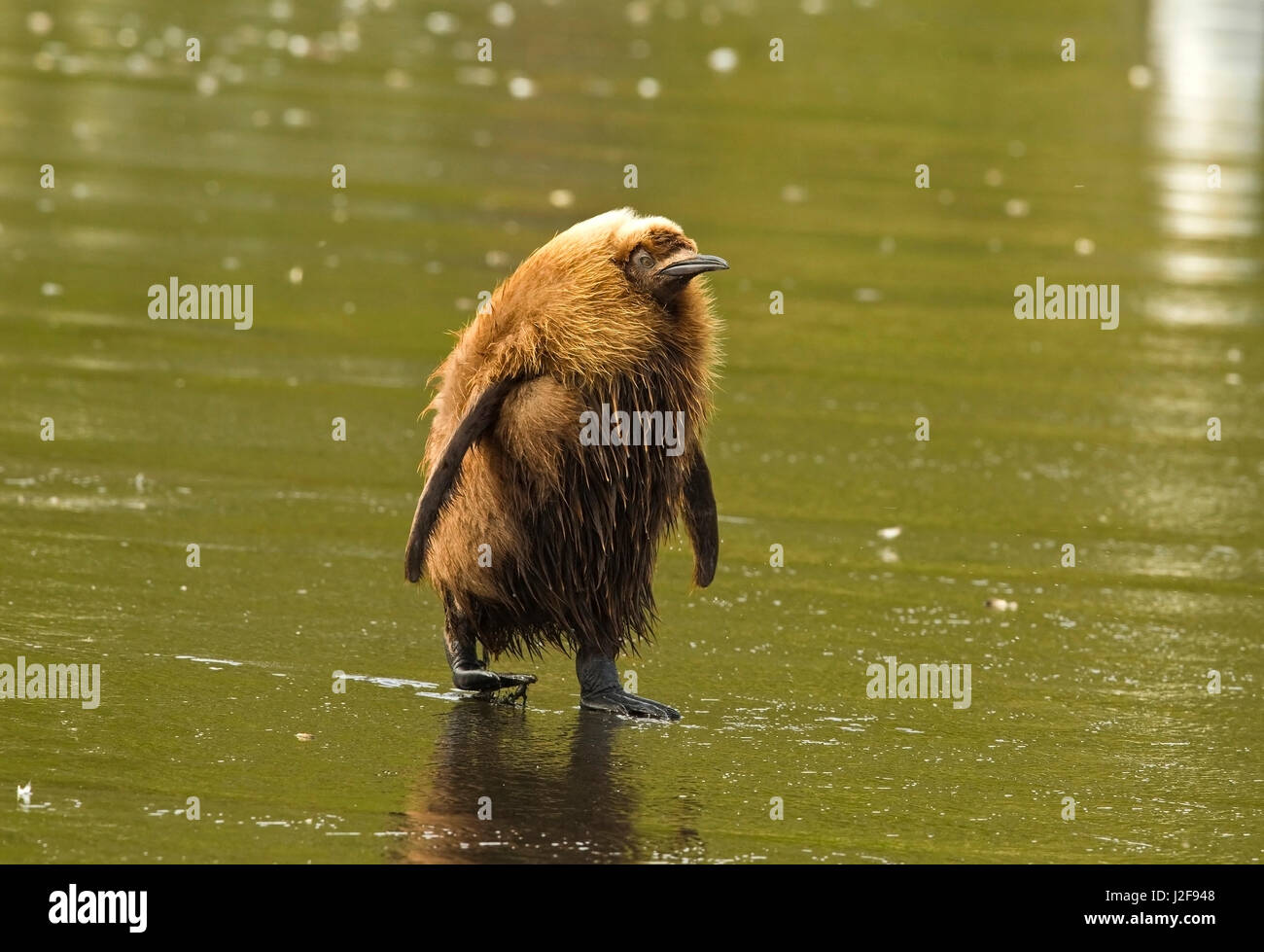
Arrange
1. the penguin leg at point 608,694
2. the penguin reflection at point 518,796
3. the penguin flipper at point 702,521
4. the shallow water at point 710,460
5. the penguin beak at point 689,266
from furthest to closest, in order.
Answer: the penguin flipper at point 702,521 → the penguin leg at point 608,694 → the penguin beak at point 689,266 → the shallow water at point 710,460 → the penguin reflection at point 518,796

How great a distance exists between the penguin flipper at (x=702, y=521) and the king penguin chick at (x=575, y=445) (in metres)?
0.19

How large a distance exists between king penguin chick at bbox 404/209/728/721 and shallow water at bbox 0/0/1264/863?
0.30m

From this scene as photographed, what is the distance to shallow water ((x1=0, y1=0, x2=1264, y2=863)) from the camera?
5.47 metres

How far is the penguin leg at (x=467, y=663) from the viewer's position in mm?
6086

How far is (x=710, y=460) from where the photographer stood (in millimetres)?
8688

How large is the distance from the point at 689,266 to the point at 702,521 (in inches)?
35.7

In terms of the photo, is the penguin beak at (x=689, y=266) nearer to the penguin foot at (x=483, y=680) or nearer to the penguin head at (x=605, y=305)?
the penguin head at (x=605, y=305)

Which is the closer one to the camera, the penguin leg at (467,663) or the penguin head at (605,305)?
the penguin head at (605,305)

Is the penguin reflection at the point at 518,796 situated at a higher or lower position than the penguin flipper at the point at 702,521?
lower

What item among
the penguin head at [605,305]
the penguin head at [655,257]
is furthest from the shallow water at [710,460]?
the penguin head at [655,257]

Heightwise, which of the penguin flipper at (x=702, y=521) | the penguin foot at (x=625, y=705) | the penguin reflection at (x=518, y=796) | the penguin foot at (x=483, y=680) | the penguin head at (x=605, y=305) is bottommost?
the penguin reflection at (x=518, y=796)

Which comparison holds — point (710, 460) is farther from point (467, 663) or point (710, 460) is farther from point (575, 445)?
point (575, 445)

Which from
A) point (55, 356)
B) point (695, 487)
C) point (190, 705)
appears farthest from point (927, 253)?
point (190, 705)

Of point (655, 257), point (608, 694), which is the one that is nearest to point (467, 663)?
point (608, 694)
